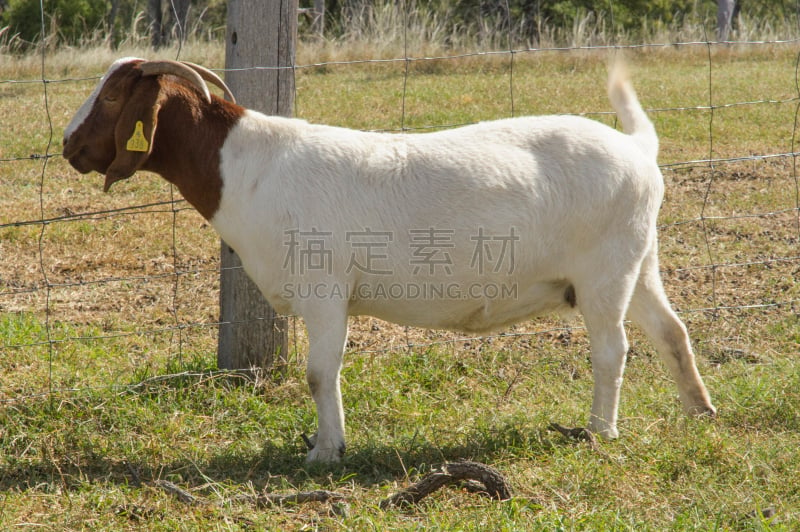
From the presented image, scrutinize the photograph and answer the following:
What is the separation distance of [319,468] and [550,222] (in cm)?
147

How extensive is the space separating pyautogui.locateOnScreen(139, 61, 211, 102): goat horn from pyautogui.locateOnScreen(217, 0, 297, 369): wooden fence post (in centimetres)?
65

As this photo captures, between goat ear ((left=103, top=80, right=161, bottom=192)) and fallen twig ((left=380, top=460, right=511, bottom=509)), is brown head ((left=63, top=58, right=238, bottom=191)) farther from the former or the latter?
fallen twig ((left=380, top=460, right=511, bottom=509))

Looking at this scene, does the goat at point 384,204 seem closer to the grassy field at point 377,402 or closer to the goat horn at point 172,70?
the goat horn at point 172,70

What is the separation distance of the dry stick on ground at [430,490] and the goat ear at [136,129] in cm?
138

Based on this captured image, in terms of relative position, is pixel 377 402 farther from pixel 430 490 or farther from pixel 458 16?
pixel 458 16

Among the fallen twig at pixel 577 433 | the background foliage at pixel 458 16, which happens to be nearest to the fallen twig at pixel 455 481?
the fallen twig at pixel 577 433

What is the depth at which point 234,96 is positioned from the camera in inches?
172

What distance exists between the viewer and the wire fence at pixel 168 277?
4738 millimetres

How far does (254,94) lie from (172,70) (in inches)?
30.6

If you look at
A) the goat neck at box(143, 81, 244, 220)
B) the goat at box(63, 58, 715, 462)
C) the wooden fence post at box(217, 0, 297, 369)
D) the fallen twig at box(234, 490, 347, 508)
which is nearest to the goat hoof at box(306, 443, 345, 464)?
the goat at box(63, 58, 715, 462)

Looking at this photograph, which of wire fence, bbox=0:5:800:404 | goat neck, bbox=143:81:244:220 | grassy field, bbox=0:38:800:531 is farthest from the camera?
wire fence, bbox=0:5:800:404

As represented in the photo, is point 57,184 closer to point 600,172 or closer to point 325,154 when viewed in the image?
point 325,154

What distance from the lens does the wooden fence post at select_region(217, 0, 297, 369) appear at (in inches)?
170

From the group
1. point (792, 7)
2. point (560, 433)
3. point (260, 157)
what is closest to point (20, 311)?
point (260, 157)
